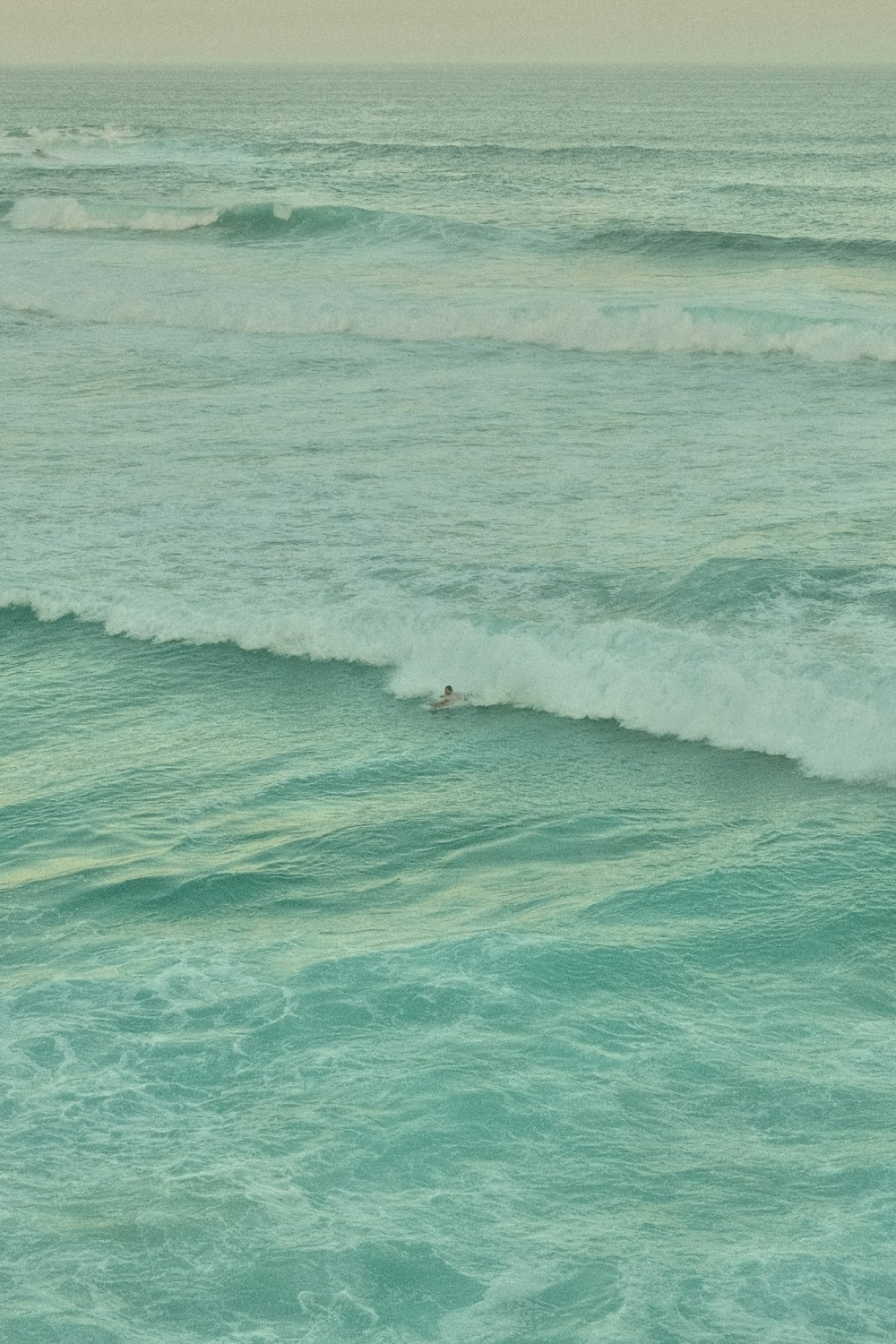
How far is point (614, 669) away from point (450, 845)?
11.2 feet

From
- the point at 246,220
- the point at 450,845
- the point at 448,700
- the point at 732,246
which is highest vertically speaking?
the point at 246,220

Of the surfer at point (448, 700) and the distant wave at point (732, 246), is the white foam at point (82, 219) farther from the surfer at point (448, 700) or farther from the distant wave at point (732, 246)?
the surfer at point (448, 700)

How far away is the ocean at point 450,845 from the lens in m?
7.74

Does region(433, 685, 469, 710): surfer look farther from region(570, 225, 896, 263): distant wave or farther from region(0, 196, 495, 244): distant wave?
region(0, 196, 495, 244): distant wave

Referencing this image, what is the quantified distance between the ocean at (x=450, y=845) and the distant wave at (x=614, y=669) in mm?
45

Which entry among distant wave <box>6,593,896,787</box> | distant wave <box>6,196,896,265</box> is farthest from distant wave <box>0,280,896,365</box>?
distant wave <box>6,593,896,787</box>

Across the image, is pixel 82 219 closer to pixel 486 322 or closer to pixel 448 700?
pixel 486 322

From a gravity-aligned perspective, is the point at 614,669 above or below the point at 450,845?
above

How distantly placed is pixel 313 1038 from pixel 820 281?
31292mm

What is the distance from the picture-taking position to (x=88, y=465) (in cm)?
2253

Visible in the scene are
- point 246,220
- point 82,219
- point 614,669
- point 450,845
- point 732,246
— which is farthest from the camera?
point 82,219

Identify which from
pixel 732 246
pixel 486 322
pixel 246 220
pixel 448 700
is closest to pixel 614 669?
pixel 448 700

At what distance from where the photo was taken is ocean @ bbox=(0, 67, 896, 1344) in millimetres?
7742

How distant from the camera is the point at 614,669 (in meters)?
14.7
